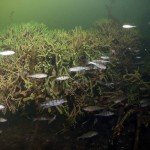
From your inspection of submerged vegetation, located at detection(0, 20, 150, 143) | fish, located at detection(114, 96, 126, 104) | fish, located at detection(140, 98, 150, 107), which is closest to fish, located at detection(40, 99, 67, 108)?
submerged vegetation, located at detection(0, 20, 150, 143)

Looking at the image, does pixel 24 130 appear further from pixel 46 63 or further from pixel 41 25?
pixel 41 25

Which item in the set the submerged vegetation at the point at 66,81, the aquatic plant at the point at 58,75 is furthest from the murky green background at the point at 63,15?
the submerged vegetation at the point at 66,81

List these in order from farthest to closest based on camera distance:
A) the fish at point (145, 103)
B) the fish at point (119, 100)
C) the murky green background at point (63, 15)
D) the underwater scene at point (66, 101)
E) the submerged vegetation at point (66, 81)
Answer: the murky green background at point (63, 15)
the submerged vegetation at point (66, 81)
the fish at point (119, 100)
the fish at point (145, 103)
the underwater scene at point (66, 101)

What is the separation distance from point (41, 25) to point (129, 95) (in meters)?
5.37

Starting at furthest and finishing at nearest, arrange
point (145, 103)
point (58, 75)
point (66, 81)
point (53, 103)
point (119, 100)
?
point (58, 75) < point (66, 81) < point (119, 100) < point (145, 103) < point (53, 103)

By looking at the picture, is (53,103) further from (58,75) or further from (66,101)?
(58,75)

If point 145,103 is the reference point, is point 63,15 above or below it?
above

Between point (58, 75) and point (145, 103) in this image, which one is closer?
point (145, 103)

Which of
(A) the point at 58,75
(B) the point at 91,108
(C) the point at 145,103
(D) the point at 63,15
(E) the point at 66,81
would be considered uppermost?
(D) the point at 63,15

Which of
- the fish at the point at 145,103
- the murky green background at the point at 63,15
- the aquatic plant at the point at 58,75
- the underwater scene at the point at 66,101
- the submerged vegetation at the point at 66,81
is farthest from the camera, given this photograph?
the murky green background at the point at 63,15

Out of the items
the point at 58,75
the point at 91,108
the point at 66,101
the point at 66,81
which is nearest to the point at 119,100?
the point at 91,108

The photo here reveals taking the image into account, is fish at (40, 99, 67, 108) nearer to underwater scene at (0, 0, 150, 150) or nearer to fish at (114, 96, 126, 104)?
underwater scene at (0, 0, 150, 150)

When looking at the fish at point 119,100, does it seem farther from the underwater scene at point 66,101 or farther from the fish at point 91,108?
the fish at point 91,108

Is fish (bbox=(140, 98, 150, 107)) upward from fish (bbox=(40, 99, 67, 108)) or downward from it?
downward
